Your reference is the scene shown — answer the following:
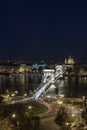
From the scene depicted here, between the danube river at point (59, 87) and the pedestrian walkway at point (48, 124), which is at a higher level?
the danube river at point (59, 87)

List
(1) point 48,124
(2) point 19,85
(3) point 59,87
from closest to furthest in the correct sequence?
(1) point 48,124
(3) point 59,87
(2) point 19,85

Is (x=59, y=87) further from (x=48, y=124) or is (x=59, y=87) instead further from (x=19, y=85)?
(x=48, y=124)

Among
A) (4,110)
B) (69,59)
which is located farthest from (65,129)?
(69,59)

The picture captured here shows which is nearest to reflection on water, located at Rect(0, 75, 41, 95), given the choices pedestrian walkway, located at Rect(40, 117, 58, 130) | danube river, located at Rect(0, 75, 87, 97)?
danube river, located at Rect(0, 75, 87, 97)

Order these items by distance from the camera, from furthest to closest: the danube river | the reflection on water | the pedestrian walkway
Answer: the reflection on water < the danube river < the pedestrian walkway

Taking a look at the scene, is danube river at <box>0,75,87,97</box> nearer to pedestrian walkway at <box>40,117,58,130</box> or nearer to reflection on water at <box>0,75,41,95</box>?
reflection on water at <box>0,75,41,95</box>

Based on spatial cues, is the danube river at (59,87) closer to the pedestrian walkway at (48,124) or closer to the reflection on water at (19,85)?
the reflection on water at (19,85)

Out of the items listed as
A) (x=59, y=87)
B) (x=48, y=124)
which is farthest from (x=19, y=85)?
(x=48, y=124)

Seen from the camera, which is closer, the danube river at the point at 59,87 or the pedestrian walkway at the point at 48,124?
the pedestrian walkway at the point at 48,124

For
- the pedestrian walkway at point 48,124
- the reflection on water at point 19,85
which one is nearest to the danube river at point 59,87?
the reflection on water at point 19,85

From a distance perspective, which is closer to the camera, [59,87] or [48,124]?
[48,124]

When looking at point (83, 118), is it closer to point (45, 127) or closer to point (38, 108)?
point (45, 127)
